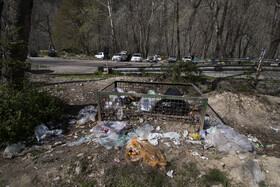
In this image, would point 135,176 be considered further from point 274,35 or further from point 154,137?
point 274,35

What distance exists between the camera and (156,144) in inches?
118

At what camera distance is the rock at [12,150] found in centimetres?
265

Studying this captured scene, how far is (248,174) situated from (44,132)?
3.77m

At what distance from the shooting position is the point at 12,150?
2752 mm

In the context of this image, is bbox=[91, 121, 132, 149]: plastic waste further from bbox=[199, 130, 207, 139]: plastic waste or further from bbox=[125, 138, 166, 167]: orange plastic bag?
bbox=[199, 130, 207, 139]: plastic waste

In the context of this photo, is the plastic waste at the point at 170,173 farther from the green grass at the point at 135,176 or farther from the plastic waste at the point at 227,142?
the plastic waste at the point at 227,142

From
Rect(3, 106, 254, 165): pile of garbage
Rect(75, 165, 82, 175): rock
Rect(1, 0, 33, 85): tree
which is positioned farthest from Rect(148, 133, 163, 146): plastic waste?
Rect(1, 0, 33, 85): tree

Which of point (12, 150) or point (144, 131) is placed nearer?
point (12, 150)

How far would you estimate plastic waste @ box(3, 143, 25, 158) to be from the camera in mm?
2649

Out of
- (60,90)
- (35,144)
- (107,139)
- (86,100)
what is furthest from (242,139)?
(60,90)

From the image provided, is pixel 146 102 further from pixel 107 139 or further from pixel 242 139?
pixel 242 139

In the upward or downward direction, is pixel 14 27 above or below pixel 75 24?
below

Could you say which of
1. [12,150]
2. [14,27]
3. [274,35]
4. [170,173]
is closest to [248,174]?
[170,173]

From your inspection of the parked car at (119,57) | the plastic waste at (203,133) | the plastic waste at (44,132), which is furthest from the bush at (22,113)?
the parked car at (119,57)
